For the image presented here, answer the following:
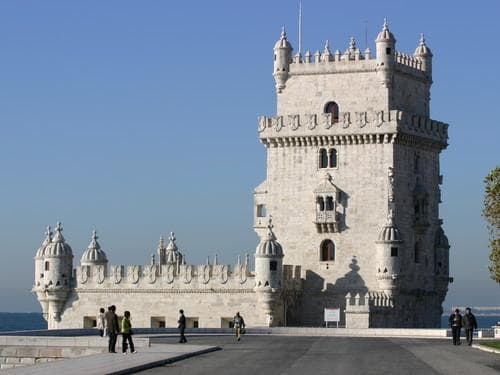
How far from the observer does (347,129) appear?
85.2 meters

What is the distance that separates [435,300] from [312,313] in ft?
31.8

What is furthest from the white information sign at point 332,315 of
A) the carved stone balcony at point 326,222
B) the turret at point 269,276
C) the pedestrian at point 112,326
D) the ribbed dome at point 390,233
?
the pedestrian at point 112,326

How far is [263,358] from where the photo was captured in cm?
4784

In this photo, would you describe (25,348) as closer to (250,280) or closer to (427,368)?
(427,368)

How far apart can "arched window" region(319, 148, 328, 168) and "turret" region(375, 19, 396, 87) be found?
613cm

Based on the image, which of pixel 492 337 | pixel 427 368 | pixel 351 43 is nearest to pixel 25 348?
pixel 427 368

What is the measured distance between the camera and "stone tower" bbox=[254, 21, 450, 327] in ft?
276

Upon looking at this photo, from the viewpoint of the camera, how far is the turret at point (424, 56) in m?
90.7

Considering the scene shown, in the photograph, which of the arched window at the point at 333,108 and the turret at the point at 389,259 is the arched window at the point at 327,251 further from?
the arched window at the point at 333,108

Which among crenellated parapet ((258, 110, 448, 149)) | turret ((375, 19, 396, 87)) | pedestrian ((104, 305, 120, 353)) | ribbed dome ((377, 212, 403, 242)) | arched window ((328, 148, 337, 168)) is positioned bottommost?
pedestrian ((104, 305, 120, 353))

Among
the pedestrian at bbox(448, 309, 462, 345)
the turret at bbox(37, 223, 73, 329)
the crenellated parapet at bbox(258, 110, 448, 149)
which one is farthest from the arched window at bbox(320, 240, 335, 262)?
the pedestrian at bbox(448, 309, 462, 345)

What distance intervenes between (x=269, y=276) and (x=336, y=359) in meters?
35.2

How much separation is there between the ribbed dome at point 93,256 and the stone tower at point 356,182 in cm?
1287

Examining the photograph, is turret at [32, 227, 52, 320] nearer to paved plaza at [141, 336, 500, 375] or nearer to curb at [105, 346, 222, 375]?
paved plaza at [141, 336, 500, 375]
